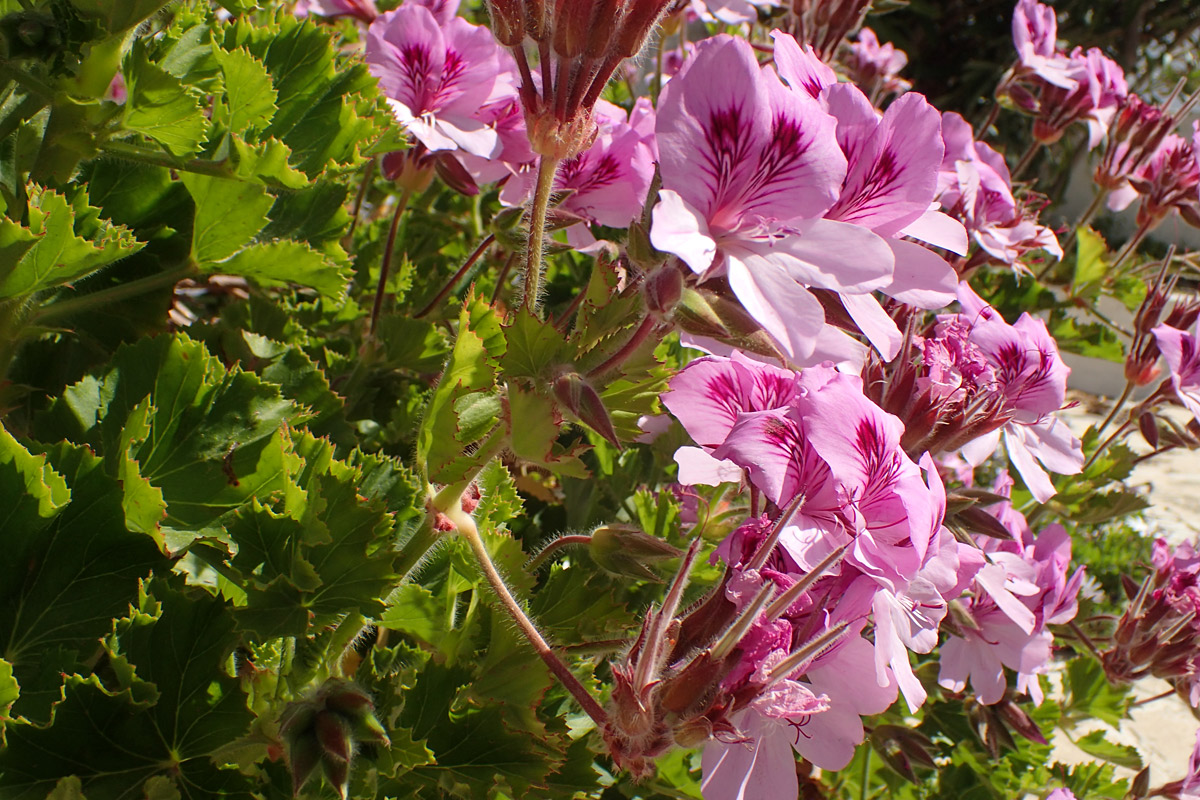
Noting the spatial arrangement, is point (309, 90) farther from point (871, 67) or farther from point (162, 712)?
point (871, 67)

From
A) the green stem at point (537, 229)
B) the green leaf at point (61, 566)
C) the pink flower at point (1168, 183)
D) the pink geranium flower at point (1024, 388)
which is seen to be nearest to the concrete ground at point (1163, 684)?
the pink geranium flower at point (1024, 388)

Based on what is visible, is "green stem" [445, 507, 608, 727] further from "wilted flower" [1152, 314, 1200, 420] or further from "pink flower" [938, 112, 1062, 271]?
"wilted flower" [1152, 314, 1200, 420]

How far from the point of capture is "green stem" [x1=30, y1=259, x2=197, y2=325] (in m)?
1.01

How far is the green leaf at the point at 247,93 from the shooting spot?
100 centimetres

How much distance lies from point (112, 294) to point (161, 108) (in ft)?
0.72

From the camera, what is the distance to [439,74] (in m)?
1.21

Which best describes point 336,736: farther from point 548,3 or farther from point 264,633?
point 548,3

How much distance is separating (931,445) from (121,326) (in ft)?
3.04

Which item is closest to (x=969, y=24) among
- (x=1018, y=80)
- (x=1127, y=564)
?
(x=1127, y=564)

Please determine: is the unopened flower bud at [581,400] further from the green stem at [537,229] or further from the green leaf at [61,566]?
the green leaf at [61,566]

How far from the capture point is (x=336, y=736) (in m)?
0.73

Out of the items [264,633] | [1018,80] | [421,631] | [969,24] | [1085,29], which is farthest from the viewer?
[969,24]

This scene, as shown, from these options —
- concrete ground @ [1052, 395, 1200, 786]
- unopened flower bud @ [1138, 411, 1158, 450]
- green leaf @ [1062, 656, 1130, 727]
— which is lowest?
concrete ground @ [1052, 395, 1200, 786]

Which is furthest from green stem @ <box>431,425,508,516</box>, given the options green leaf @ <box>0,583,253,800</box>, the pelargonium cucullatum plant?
green leaf @ <box>0,583,253,800</box>
